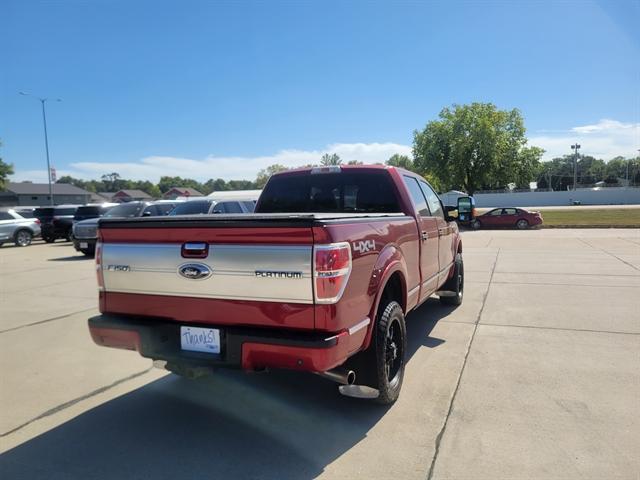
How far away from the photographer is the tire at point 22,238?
67.7 ft

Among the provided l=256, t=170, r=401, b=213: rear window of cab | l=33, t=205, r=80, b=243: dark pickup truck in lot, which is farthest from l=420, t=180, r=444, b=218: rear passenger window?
l=33, t=205, r=80, b=243: dark pickup truck in lot

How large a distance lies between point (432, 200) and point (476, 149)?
4693cm

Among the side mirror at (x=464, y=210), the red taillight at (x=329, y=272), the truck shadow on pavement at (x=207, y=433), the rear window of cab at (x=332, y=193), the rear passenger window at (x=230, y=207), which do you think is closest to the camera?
the red taillight at (x=329, y=272)

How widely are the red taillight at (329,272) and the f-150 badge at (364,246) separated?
0.22 meters

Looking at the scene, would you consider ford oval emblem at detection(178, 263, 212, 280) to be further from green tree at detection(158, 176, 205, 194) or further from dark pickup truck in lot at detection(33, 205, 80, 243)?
green tree at detection(158, 176, 205, 194)

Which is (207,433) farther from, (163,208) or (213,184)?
(213,184)

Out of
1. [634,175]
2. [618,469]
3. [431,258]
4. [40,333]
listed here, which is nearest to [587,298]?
[431,258]

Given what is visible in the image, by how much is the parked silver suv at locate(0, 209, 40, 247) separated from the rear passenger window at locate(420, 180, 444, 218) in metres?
20.6

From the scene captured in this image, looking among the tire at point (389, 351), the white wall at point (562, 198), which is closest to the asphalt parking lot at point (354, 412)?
the tire at point (389, 351)

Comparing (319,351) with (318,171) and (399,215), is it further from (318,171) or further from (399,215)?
(318,171)

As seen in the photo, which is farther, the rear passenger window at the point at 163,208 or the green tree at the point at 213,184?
the green tree at the point at 213,184

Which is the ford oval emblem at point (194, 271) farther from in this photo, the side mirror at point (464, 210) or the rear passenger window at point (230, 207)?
the rear passenger window at point (230, 207)

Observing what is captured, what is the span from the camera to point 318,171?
518 cm

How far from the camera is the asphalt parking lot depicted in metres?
2.95
